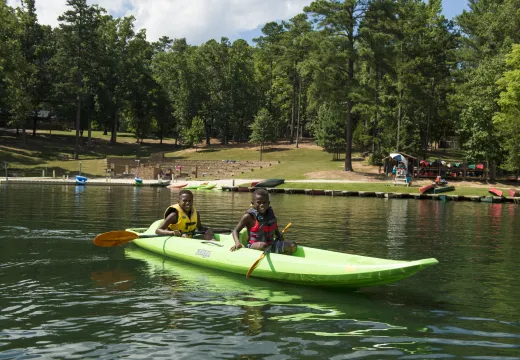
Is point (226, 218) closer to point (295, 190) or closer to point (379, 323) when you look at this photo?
point (379, 323)

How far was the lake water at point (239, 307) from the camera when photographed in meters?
7.50

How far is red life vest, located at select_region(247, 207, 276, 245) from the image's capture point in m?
11.8

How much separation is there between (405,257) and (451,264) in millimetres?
1295

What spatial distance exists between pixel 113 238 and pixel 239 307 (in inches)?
240

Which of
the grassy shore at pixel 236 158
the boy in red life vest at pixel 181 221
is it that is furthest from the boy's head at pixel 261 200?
the grassy shore at pixel 236 158

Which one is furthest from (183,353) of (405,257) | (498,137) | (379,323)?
(498,137)

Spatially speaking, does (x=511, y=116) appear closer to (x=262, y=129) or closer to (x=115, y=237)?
(x=262, y=129)

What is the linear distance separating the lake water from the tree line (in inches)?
1427

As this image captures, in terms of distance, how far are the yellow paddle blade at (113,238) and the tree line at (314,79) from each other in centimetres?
3879

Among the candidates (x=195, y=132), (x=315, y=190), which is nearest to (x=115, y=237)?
(x=315, y=190)

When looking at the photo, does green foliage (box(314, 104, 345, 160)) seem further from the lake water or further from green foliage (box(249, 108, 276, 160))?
the lake water

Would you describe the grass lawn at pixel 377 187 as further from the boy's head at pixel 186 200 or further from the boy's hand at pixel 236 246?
the boy's hand at pixel 236 246

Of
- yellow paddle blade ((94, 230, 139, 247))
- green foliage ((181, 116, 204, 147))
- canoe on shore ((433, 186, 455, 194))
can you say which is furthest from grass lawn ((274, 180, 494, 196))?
green foliage ((181, 116, 204, 147))

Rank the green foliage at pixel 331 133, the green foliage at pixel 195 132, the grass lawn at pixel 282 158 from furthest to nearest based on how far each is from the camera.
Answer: the green foliage at pixel 195 132, the green foliage at pixel 331 133, the grass lawn at pixel 282 158
